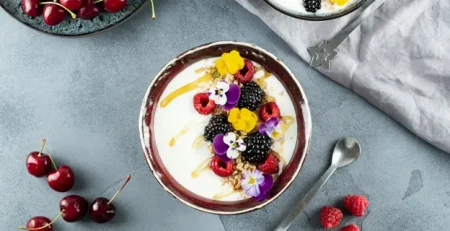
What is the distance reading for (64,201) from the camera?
4.50 ft

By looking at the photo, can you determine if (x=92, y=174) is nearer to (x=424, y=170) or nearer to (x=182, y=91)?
(x=182, y=91)

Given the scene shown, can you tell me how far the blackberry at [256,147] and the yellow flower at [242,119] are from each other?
0.07 feet

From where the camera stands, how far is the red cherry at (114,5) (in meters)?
1.28

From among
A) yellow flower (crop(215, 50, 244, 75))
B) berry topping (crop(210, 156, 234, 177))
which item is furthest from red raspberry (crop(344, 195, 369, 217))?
yellow flower (crop(215, 50, 244, 75))

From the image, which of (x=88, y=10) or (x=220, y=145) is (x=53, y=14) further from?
(x=220, y=145)

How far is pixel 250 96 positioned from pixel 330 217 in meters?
0.32

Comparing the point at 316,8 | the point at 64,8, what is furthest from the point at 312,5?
the point at 64,8

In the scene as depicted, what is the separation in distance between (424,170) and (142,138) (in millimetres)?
633

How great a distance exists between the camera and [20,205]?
142 centimetres

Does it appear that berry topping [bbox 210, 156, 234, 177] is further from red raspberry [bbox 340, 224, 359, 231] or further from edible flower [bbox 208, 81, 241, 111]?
red raspberry [bbox 340, 224, 359, 231]

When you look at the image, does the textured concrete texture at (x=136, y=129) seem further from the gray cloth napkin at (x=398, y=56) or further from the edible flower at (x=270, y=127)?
the edible flower at (x=270, y=127)

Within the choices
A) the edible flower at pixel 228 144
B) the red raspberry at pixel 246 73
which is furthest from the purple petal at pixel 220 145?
the red raspberry at pixel 246 73

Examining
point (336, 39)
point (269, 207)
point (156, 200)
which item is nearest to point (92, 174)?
point (156, 200)

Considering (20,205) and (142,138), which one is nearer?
(142,138)
